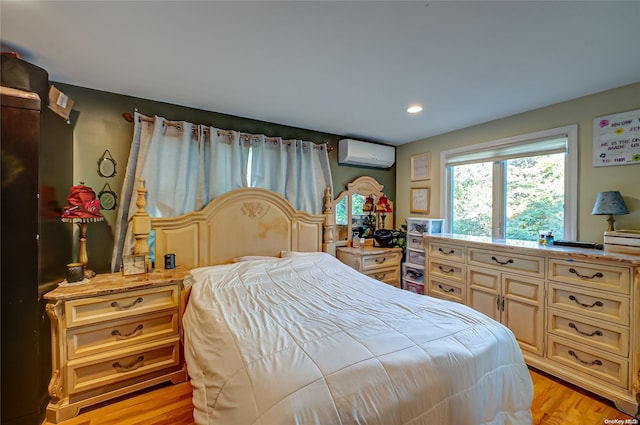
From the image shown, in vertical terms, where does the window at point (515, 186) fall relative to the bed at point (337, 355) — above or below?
above

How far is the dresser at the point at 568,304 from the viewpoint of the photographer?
175cm

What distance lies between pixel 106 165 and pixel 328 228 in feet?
7.58

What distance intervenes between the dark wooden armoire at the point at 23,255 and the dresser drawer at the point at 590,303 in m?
3.63

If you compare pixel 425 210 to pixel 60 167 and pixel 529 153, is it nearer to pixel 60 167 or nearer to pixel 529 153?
pixel 529 153

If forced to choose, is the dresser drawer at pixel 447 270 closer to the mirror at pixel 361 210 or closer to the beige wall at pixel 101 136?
the mirror at pixel 361 210

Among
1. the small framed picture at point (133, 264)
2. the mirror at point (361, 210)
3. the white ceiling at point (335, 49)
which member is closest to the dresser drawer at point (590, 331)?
the white ceiling at point (335, 49)

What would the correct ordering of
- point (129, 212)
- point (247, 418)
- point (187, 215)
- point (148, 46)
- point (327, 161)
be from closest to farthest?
1. point (247, 418)
2. point (148, 46)
3. point (129, 212)
4. point (187, 215)
5. point (327, 161)

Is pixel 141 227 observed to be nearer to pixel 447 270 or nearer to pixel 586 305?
pixel 447 270

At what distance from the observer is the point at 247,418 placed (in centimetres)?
97

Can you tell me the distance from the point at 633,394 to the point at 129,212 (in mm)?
3941

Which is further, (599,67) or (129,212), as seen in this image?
(129,212)

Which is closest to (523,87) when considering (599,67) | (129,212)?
(599,67)

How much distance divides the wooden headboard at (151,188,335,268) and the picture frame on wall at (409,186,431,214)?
4.58 ft

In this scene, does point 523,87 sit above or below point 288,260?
above
